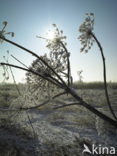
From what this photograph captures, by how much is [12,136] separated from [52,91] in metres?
2.60

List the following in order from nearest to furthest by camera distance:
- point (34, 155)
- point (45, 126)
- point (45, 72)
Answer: point (45, 72), point (34, 155), point (45, 126)

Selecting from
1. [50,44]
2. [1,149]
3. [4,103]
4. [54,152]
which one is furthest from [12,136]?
[4,103]

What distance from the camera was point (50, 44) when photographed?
2.47 meters

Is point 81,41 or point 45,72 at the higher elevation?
point 81,41

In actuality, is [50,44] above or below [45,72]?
above

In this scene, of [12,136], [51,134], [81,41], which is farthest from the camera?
[51,134]

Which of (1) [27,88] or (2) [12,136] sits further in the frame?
(2) [12,136]

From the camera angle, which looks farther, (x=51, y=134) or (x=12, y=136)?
(x=51, y=134)

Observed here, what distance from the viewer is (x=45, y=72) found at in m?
2.25

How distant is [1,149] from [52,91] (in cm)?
225

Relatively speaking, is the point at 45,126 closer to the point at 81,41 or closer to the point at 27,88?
the point at 27,88

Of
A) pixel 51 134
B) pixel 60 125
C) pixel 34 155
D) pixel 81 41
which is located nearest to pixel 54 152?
pixel 34 155

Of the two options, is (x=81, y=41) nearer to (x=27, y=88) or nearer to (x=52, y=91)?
(x=52, y=91)

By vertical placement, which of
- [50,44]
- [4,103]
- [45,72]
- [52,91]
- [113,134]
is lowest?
[113,134]
